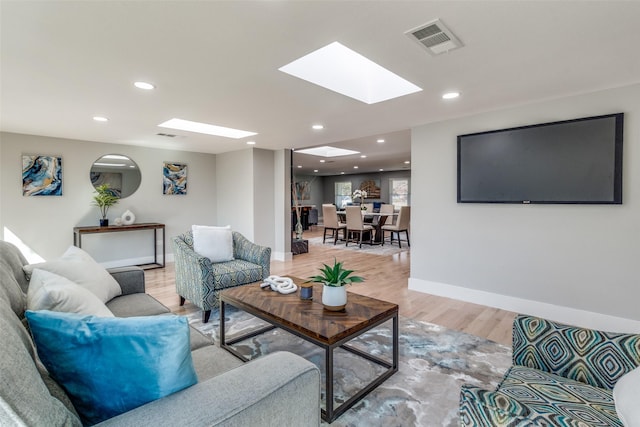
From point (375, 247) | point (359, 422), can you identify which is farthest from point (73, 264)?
point (375, 247)

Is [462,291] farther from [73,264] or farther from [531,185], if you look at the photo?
[73,264]

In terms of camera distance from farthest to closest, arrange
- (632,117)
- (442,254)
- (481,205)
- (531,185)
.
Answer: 1. (442,254)
2. (481,205)
3. (531,185)
4. (632,117)

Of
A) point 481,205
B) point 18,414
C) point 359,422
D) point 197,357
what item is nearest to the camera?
point 18,414

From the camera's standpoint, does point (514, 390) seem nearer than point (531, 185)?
Yes

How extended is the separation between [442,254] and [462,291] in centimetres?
48

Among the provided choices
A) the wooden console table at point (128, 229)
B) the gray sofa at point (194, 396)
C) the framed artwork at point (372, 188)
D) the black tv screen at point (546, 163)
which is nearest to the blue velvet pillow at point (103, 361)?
the gray sofa at point (194, 396)

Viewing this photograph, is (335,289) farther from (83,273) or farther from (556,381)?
(83,273)

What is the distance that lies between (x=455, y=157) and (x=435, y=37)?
6.82ft

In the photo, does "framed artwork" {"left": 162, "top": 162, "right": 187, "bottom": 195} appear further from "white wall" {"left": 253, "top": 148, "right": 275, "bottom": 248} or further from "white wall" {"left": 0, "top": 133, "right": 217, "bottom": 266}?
"white wall" {"left": 253, "top": 148, "right": 275, "bottom": 248}

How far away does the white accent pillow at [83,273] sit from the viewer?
1.78 m

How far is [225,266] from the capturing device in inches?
128

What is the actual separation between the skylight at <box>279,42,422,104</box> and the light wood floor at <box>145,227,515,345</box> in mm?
2225

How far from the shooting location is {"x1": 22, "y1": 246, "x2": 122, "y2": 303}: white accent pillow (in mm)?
1779

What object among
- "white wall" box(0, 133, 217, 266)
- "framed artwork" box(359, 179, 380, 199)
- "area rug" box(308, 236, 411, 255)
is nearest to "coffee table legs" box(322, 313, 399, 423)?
"area rug" box(308, 236, 411, 255)
